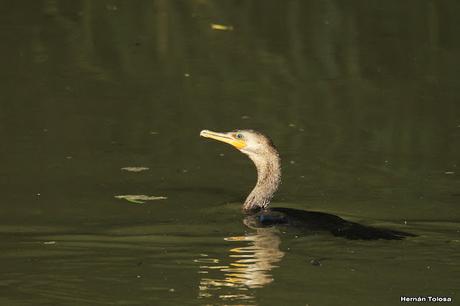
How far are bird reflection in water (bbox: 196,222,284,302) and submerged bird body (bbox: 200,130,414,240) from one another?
0.93 feet

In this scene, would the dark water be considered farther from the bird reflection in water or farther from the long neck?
the long neck

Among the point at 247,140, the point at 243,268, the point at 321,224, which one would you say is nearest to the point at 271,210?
the point at 321,224

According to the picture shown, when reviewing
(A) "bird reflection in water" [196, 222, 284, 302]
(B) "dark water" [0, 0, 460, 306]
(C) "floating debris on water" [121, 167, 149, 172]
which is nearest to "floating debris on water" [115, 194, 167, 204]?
(B) "dark water" [0, 0, 460, 306]

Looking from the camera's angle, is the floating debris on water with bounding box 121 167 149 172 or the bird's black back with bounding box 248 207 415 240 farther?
the floating debris on water with bounding box 121 167 149 172

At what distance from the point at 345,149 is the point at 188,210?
8.76 ft

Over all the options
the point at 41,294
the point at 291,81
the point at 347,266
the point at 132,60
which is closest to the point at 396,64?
the point at 291,81

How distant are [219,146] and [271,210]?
2.58m

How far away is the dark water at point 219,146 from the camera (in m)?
8.48

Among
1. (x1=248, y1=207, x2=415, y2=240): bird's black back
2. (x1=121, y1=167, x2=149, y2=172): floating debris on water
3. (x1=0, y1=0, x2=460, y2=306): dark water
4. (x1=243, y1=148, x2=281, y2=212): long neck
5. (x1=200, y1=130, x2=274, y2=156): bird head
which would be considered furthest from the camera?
(x1=121, y1=167, x2=149, y2=172): floating debris on water

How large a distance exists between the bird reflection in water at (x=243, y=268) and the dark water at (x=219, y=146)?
24 millimetres

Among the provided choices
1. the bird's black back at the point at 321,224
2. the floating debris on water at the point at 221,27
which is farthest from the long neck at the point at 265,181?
the floating debris on water at the point at 221,27

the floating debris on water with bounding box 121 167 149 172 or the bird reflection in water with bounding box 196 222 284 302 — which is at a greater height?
the floating debris on water with bounding box 121 167 149 172

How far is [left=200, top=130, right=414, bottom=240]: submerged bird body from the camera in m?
9.64

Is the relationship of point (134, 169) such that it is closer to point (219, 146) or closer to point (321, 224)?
point (219, 146)
